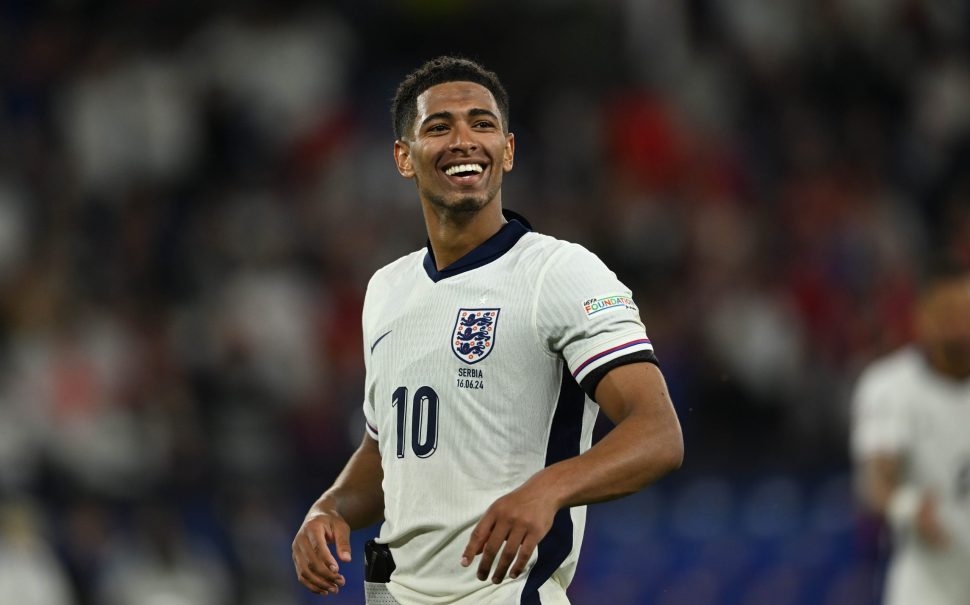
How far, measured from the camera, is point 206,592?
10.7 metres

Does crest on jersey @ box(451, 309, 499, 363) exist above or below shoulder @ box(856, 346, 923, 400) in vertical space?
above

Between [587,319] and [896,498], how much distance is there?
401cm

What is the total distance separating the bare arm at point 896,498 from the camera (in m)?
6.95

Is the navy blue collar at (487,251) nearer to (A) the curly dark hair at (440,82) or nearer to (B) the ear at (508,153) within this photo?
(B) the ear at (508,153)

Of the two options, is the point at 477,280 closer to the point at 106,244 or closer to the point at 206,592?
the point at 206,592

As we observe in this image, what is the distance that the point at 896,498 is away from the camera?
7246mm

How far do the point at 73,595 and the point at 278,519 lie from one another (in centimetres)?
155

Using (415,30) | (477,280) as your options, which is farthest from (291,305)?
(477,280)

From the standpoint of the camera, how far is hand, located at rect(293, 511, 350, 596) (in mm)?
3793

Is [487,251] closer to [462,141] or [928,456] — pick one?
[462,141]

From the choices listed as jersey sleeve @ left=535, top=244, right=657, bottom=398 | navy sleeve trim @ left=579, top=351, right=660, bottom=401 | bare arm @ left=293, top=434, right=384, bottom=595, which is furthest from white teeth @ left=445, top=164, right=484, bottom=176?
bare arm @ left=293, top=434, right=384, bottom=595

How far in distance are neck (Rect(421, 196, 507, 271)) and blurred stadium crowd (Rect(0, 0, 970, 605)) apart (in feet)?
18.9

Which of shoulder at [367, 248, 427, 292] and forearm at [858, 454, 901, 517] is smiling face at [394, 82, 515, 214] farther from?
forearm at [858, 454, 901, 517]

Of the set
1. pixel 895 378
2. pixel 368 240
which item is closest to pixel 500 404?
pixel 895 378
